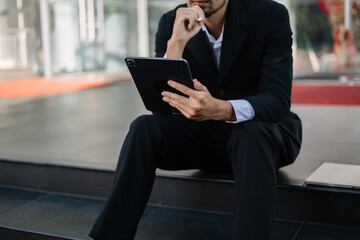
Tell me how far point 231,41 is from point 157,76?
39 cm

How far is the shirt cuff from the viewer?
5.13ft

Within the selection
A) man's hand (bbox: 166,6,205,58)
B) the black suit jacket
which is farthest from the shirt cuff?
man's hand (bbox: 166,6,205,58)

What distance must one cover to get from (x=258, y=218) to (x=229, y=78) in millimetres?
639

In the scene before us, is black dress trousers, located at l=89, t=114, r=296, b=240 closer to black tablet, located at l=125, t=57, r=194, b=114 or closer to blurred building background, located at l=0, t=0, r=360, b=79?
black tablet, located at l=125, t=57, r=194, b=114

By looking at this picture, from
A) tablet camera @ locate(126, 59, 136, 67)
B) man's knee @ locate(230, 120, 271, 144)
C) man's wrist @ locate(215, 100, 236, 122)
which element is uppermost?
tablet camera @ locate(126, 59, 136, 67)

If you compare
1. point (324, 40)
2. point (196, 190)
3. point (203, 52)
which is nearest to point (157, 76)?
point (203, 52)

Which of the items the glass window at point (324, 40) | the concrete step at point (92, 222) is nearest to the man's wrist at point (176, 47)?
the concrete step at point (92, 222)

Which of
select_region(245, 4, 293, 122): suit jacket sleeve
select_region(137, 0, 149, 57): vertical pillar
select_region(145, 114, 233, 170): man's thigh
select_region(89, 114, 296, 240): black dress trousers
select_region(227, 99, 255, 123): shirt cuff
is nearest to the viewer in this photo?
select_region(89, 114, 296, 240): black dress trousers

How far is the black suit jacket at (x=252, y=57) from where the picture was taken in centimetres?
177

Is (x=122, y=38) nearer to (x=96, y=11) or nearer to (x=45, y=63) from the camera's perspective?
(x=96, y=11)

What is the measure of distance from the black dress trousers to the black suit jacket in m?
0.15

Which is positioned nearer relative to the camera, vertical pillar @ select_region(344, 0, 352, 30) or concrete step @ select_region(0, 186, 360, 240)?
concrete step @ select_region(0, 186, 360, 240)

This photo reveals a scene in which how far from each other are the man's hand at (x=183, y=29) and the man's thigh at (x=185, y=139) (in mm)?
258

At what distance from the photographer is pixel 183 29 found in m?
1.80
